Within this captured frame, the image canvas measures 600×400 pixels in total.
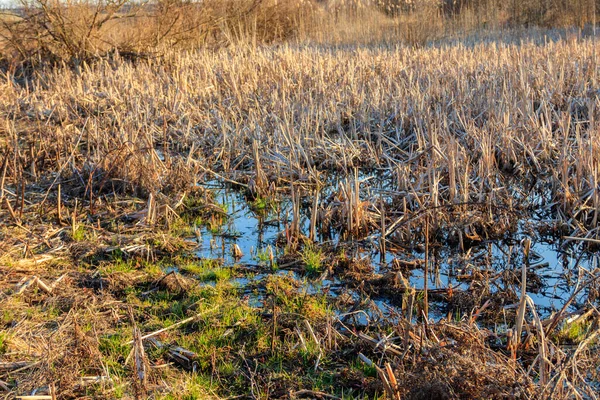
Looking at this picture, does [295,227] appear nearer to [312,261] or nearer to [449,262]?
[312,261]

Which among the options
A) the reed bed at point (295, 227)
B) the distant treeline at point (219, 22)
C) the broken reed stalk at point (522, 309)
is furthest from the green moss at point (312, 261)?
the distant treeline at point (219, 22)

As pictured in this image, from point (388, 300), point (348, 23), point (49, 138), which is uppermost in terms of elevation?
point (348, 23)

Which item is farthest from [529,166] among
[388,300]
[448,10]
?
[448,10]

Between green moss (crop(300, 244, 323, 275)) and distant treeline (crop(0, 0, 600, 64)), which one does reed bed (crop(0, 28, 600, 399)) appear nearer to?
green moss (crop(300, 244, 323, 275))

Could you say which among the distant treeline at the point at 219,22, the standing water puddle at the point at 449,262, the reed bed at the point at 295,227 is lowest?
the standing water puddle at the point at 449,262

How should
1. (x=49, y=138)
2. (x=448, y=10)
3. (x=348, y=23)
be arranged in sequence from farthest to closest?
(x=448, y=10) < (x=348, y=23) < (x=49, y=138)

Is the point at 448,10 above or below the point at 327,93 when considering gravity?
above

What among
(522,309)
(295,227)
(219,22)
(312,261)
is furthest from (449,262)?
(219,22)

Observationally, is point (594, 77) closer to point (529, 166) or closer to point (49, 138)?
point (529, 166)

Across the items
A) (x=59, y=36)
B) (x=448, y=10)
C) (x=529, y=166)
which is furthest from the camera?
(x=448, y=10)

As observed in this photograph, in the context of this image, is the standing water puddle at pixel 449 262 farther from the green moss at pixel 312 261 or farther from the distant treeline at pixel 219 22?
the distant treeline at pixel 219 22

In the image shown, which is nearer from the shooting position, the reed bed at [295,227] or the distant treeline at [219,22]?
the reed bed at [295,227]

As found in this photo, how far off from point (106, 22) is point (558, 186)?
391 inches

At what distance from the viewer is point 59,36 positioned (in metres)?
11.6
